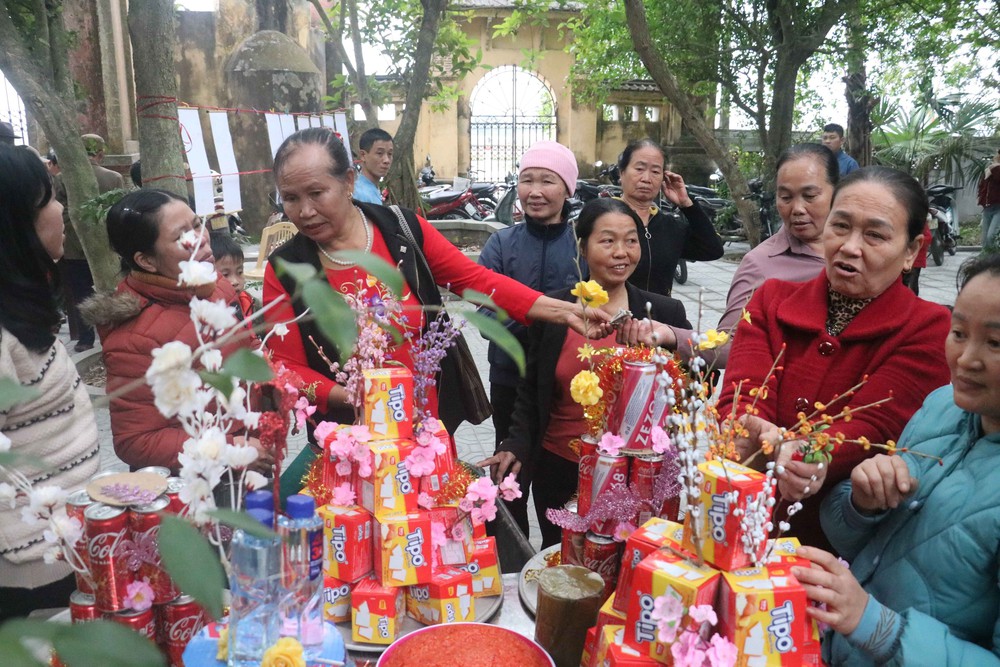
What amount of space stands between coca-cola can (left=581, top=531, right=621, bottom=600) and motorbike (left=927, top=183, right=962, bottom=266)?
10173mm

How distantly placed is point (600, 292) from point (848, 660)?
2.61ft

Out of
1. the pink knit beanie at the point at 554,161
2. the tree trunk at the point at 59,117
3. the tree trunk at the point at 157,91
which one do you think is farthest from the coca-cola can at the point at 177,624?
the tree trunk at the point at 59,117

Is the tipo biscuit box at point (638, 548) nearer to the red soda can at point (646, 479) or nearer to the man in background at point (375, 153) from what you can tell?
the red soda can at point (646, 479)

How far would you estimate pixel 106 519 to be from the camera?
1169 mm

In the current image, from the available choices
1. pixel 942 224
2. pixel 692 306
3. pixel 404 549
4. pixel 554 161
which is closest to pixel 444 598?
pixel 404 549

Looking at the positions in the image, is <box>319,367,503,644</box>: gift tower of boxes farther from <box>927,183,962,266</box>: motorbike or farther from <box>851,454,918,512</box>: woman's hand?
<box>927,183,962,266</box>: motorbike

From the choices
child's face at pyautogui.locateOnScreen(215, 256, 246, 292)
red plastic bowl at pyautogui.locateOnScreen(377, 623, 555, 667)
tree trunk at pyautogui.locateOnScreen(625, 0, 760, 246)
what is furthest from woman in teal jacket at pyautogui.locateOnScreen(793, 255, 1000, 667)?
tree trunk at pyautogui.locateOnScreen(625, 0, 760, 246)

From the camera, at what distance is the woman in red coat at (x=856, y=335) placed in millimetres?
1530

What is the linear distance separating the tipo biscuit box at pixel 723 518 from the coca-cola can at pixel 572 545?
0.43 meters

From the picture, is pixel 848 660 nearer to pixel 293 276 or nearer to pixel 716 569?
pixel 716 569

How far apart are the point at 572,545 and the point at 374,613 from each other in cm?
41

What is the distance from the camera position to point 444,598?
4.73ft

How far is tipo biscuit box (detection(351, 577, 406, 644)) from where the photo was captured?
4.62ft

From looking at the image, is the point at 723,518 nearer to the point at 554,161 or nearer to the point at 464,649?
the point at 464,649
